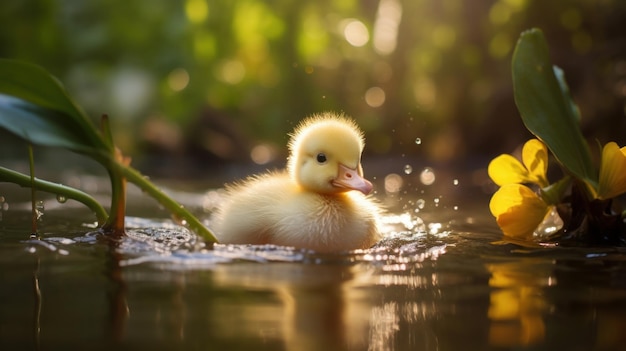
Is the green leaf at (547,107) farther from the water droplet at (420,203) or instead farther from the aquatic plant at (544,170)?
the water droplet at (420,203)

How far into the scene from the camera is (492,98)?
284 inches

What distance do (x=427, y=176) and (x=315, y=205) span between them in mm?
3793

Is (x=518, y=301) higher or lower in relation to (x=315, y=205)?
lower

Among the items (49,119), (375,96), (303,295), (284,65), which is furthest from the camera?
(284,65)

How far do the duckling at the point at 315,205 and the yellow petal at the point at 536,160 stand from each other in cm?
55

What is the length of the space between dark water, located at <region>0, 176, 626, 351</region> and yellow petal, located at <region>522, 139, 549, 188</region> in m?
0.25

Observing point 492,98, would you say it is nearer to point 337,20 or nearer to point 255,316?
point 337,20

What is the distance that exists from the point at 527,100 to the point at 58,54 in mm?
7368

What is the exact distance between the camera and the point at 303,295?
1989 millimetres

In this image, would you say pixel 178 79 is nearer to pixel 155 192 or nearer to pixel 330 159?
pixel 330 159

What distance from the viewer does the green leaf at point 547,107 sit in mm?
2699

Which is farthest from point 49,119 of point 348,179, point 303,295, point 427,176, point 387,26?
point 387,26

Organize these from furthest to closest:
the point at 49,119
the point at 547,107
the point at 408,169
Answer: the point at 408,169 < the point at 547,107 < the point at 49,119

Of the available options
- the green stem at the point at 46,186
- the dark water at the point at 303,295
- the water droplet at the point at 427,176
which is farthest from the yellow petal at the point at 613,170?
the water droplet at the point at 427,176
